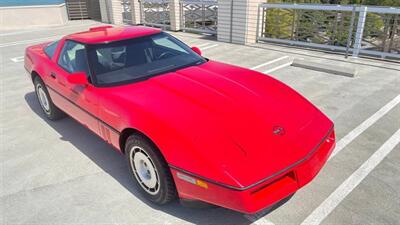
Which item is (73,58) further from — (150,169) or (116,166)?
(150,169)

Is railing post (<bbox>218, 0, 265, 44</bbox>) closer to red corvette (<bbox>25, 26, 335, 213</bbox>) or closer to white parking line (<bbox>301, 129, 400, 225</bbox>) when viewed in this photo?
red corvette (<bbox>25, 26, 335, 213</bbox>)

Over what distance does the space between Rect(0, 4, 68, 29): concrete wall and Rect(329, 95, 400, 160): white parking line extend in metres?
16.4

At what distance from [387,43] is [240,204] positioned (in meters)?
7.86

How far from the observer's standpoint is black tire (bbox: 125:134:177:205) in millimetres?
2535

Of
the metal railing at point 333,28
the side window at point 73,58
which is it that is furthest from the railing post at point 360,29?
the side window at point 73,58

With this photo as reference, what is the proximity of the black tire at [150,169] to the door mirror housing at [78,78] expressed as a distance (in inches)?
35.2

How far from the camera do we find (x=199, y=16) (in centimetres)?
1228

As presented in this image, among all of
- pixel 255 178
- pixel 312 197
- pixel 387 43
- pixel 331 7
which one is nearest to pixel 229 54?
pixel 331 7

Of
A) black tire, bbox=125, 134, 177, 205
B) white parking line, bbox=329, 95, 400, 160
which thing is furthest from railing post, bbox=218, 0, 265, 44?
black tire, bbox=125, 134, 177, 205

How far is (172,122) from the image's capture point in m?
2.51

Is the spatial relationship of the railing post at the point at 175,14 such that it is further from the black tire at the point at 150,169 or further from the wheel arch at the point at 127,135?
the black tire at the point at 150,169

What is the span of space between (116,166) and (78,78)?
105cm

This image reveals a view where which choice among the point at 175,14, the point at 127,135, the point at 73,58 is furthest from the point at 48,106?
the point at 175,14

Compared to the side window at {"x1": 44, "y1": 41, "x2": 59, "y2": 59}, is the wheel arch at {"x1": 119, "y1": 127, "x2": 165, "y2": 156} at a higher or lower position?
lower
